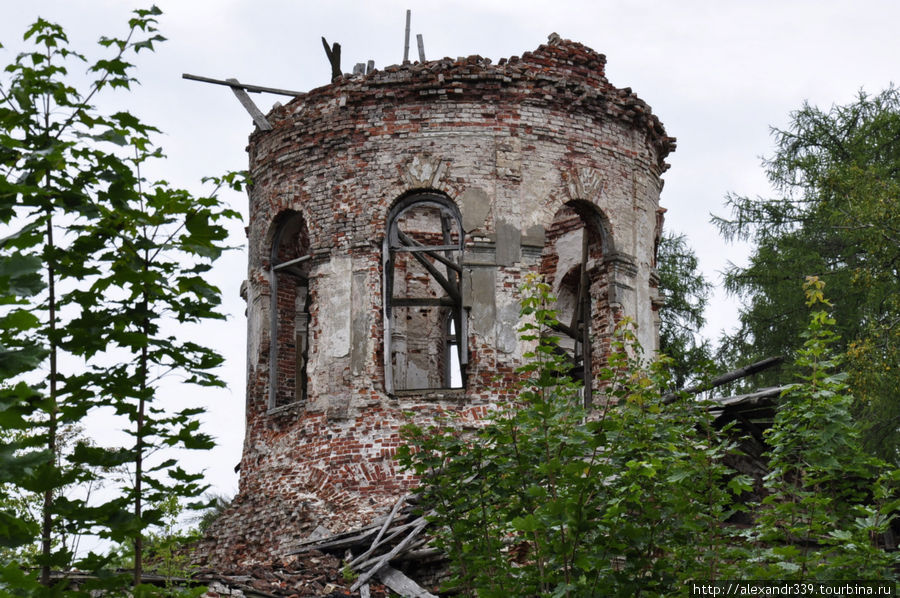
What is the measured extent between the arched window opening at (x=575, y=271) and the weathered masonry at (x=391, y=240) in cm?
7

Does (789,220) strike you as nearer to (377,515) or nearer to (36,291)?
(377,515)

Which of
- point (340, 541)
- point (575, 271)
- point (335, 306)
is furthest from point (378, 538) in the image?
point (575, 271)

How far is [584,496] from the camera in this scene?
21.8 feet

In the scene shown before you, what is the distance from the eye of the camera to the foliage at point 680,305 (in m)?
24.7

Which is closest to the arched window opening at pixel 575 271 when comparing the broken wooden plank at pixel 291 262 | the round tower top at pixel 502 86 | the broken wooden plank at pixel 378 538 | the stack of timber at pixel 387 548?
the round tower top at pixel 502 86

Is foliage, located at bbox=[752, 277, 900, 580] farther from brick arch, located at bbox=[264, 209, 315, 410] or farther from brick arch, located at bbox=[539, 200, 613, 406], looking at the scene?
brick arch, located at bbox=[264, 209, 315, 410]

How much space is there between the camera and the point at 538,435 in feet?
23.4

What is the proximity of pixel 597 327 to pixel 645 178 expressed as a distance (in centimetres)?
211

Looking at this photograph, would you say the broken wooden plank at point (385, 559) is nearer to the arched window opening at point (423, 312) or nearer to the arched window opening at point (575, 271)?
the arched window opening at point (575, 271)

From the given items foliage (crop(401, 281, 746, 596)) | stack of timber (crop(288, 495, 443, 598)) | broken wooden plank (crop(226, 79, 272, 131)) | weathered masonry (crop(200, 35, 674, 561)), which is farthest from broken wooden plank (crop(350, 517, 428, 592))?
broken wooden plank (crop(226, 79, 272, 131))

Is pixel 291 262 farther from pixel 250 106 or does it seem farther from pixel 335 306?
pixel 250 106

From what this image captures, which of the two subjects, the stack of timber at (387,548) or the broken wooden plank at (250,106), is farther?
the broken wooden plank at (250,106)

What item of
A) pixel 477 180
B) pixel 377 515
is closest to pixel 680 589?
pixel 377 515

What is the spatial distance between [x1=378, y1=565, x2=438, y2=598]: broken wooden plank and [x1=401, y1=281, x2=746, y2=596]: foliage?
3.26m
